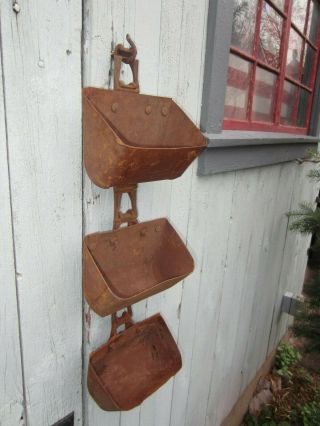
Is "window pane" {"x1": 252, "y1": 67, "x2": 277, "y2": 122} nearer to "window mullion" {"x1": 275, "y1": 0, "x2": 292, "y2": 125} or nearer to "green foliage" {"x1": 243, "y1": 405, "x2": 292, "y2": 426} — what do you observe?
"window mullion" {"x1": 275, "y1": 0, "x2": 292, "y2": 125}

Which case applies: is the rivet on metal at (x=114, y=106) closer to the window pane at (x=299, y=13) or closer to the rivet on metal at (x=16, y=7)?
the rivet on metal at (x=16, y=7)

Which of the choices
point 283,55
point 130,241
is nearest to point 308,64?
point 283,55

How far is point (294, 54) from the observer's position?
5.70 feet

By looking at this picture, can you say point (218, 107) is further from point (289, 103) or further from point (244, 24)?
point (289, 103)

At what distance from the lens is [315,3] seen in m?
1.87

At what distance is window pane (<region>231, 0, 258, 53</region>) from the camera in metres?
1.17

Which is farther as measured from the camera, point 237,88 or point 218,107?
point 237,88

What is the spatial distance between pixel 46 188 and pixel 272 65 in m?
1.27

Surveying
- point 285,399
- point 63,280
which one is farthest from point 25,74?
point 285,399

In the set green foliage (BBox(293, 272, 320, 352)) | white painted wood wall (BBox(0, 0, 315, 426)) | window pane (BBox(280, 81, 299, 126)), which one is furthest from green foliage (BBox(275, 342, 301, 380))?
window pane (BBox(280, 81, 299, 126))

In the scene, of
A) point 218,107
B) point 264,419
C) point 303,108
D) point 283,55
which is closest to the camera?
point 218,107

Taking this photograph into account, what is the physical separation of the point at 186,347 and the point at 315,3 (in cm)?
188

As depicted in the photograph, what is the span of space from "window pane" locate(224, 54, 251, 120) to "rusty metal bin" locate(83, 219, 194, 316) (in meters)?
0.62

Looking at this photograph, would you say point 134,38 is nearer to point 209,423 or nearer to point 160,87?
point 160,87
